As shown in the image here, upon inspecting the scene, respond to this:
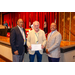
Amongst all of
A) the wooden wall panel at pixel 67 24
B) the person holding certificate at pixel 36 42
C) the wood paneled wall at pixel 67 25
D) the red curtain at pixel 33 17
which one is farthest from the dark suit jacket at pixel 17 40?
the red curtain at pixel 33 17

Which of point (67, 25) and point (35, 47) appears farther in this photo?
point (67, 25)

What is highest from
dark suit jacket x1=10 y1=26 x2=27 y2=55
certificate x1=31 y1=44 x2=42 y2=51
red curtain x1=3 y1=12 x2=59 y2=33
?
red curtain x1=3 y1=12 x2=59 y2=33

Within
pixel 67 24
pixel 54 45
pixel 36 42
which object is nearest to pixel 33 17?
pixel 67 24

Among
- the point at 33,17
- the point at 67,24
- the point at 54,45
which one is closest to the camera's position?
the point at 54,45

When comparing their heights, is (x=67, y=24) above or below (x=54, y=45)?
above

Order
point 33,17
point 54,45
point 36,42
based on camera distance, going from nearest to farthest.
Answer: point 54,45
point 36,42
point 33,17

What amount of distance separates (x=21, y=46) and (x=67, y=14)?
4.84 metres

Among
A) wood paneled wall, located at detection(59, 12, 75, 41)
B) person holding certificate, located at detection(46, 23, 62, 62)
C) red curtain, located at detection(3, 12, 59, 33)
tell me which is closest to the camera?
A: person holding certificate, located at detection(46, 23, 62, 62)

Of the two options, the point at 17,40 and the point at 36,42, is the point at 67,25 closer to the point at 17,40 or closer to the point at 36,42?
the point at 36,42

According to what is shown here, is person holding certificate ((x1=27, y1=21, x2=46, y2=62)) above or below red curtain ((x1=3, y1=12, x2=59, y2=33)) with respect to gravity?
below

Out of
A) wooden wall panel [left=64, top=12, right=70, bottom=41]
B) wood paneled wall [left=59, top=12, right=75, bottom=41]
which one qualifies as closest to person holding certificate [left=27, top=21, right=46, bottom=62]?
wood paneled wall [left=59, top=12, right=75, bottom=41]

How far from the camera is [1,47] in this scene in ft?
10.2

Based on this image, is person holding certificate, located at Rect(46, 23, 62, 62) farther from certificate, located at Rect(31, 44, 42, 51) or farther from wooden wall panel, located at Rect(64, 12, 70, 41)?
wooden wall panel, located at Rect(64, 12, 70, 41)

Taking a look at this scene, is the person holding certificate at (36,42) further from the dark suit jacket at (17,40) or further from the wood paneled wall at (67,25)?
the wood paneled wall at (67,25)
